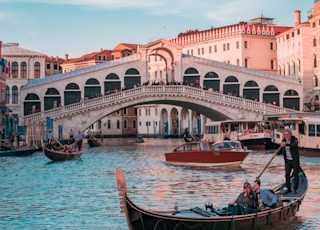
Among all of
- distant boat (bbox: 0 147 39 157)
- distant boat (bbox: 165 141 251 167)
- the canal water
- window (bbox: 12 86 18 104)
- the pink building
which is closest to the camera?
the canal water

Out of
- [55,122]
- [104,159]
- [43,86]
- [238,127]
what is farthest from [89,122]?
[104,159]

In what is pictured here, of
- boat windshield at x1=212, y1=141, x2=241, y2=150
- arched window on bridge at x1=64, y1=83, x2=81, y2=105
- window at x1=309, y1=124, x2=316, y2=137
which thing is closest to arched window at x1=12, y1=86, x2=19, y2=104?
arched window on bridge at x1=64, y1=83, x2=81, y2=105

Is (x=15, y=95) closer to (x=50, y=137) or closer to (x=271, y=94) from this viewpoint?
(x=50, y=137)

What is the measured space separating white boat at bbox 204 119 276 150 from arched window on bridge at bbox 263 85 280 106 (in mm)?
5310

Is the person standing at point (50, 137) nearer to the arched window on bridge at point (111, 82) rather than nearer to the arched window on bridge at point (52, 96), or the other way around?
the arched window on bridge at point (52, 96)

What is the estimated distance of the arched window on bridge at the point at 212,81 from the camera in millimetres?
43438

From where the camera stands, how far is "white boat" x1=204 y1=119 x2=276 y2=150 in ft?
112

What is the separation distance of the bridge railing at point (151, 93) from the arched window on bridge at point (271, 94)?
2.81 metres

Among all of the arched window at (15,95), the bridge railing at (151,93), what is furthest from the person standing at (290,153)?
the arched window at (15,95)

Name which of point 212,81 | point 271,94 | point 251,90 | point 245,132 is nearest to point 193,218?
point 245,132

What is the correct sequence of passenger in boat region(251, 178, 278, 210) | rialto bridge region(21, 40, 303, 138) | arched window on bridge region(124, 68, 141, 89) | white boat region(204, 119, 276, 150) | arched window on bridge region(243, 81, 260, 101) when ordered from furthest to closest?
arched window on bridge region(243, 81, 260, 101), arched window on bridge region(124, 68, 141, 89), rialto bridge region(21, 40, 303, 138), white boat region(204, 119, 276, 150), passenger in boat region(251, 178, 278, 210)

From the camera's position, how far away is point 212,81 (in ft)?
143

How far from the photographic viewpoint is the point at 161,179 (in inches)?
806

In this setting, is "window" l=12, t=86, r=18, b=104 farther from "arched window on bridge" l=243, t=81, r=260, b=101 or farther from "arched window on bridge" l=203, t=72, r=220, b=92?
"arched window on bridge" l=243, t=81, r=260, b=101
